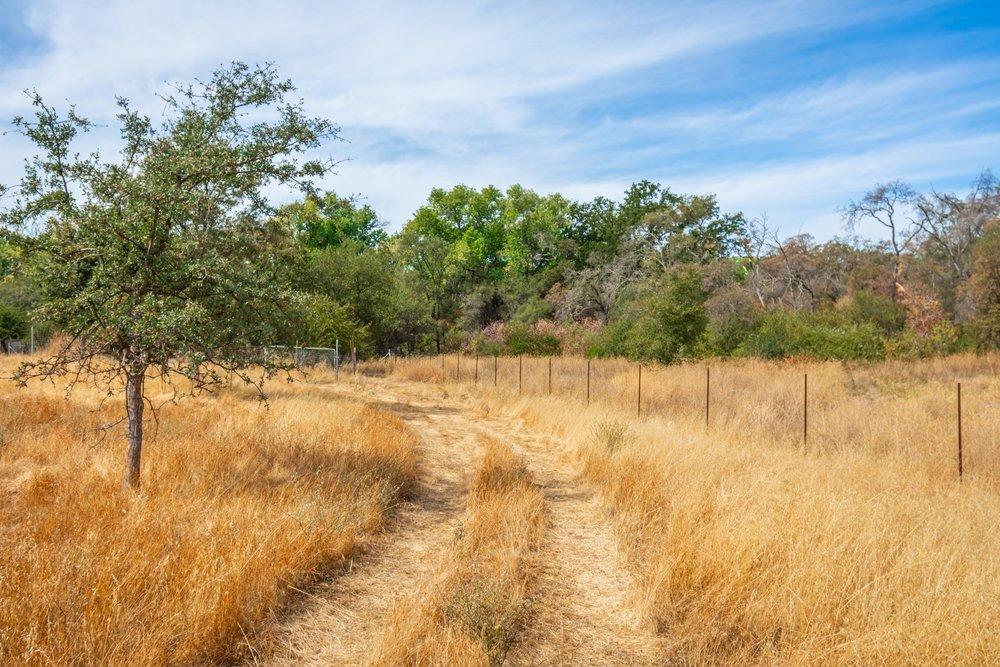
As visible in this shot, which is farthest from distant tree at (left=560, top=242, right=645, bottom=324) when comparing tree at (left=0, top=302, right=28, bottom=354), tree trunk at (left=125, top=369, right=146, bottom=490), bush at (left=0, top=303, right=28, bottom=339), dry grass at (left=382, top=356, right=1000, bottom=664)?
tree trunk at (left=125, top=369, right=146, bottom=490)

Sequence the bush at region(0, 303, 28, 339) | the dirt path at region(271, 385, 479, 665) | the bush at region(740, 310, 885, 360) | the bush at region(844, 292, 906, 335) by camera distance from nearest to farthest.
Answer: the dirt path at region(271, 385, 479, 665), the bush at region(740, 310, 885, 360), the bush at region(844, 292, 906, 335), the bush at region(0, 303, 28, 339)

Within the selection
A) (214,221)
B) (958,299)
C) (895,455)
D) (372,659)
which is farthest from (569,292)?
(372,659)

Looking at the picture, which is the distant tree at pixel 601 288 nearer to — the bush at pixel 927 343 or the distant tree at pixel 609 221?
the distant tree at pixel 609 221

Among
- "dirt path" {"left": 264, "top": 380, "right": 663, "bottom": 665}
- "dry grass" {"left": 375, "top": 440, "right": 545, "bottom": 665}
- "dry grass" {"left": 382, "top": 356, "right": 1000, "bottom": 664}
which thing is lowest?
"dirt path" {"left": 264, "top": 380, "right": 663, "bottom": 665}

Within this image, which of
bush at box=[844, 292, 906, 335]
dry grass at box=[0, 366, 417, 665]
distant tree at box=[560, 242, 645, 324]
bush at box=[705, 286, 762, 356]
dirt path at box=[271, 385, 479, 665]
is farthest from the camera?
distant tree at box=[560, 242, 645, 324]

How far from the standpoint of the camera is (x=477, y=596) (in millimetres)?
5105

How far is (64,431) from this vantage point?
1020cm

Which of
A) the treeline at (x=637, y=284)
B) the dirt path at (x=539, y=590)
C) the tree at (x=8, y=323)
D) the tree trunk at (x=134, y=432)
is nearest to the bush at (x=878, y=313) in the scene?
the treeline at (x=637, y=284)

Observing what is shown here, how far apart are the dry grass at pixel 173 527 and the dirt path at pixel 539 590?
1.11 feet

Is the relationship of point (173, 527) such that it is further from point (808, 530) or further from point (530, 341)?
point (530, 341)

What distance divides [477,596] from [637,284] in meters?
39.0

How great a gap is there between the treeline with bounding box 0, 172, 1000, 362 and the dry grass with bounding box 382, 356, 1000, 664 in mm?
6324

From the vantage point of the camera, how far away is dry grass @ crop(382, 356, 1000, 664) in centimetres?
461

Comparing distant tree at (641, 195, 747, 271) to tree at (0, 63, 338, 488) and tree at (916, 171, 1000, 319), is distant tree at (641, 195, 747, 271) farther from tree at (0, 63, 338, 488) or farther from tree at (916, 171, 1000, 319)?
tree at (0, 63, 338, 488)
